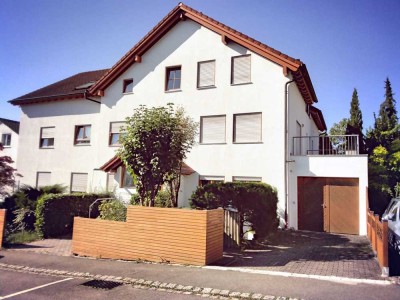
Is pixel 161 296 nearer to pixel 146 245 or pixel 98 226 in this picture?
pixel 146 245

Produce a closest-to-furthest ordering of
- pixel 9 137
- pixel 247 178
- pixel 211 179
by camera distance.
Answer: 1. pixel 247 178
2. pixel 211 179
3. pixel 9 137

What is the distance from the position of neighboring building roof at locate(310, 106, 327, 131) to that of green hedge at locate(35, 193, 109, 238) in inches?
629

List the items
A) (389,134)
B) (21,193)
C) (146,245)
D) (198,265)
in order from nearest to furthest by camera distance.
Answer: (198,265)
(146,245)
(21,193)
(389,134)

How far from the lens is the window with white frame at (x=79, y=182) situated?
21694 millimetres

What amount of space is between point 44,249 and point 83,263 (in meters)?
3.24

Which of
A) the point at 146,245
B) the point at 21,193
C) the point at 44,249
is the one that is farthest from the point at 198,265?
the point at 21,193

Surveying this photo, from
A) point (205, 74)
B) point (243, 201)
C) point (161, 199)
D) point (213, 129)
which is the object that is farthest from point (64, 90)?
point (243, 201)

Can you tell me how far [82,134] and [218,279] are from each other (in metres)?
17.8

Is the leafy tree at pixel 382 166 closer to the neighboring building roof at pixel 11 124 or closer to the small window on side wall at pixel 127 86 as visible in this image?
the small window on side wall at pixel 127 86

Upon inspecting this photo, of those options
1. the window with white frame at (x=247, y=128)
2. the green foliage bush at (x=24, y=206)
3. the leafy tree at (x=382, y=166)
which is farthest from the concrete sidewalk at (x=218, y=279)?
the leafy tree at (x=382, y=166)

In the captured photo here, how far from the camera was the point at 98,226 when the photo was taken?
36.3 ft

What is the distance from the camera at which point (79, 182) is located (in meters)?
22.0

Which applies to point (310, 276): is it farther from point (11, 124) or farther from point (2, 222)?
point (11, 124)

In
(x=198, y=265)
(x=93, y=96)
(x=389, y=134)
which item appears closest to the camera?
(x=198, y=265)
